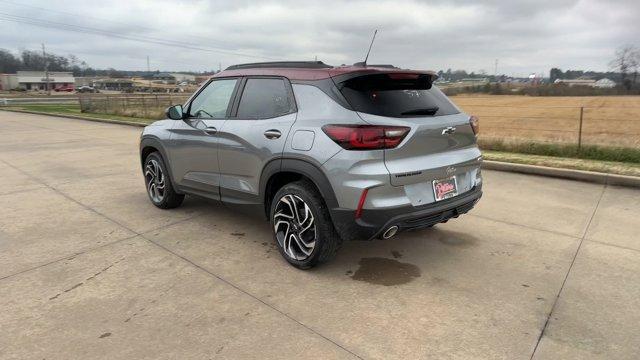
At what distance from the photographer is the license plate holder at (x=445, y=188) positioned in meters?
3.65

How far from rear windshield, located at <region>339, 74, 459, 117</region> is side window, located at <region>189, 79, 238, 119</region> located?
4.92 ft

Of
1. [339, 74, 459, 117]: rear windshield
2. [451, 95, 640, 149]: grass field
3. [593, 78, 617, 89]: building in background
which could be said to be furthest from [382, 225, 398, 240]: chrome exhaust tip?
[593, 78, 617, 89]: building in background

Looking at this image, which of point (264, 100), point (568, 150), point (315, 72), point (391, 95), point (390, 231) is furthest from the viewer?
point (568, 150)

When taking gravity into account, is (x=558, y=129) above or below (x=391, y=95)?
below

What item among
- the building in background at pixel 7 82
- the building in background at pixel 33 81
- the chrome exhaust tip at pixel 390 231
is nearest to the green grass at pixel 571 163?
Answer: the chrome exhaust tip at pixel 390 231

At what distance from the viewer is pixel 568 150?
873 cm

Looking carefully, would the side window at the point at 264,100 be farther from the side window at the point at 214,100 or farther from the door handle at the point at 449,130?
the door handle at the point at 449,130

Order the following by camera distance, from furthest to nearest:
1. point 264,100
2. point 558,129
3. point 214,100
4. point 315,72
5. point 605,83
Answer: point 605,83, point 558,129, point 214,100, point 264,100, point 315,72

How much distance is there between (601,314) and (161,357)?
2913 millimetres

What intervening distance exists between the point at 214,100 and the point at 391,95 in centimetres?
202

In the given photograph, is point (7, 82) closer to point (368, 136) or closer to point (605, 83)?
point (605, 83)

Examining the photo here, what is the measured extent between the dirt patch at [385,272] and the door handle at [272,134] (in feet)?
4.36

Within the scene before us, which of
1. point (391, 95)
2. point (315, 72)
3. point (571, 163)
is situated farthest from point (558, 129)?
point (315, 72)

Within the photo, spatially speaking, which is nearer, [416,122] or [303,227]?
[416,122]
